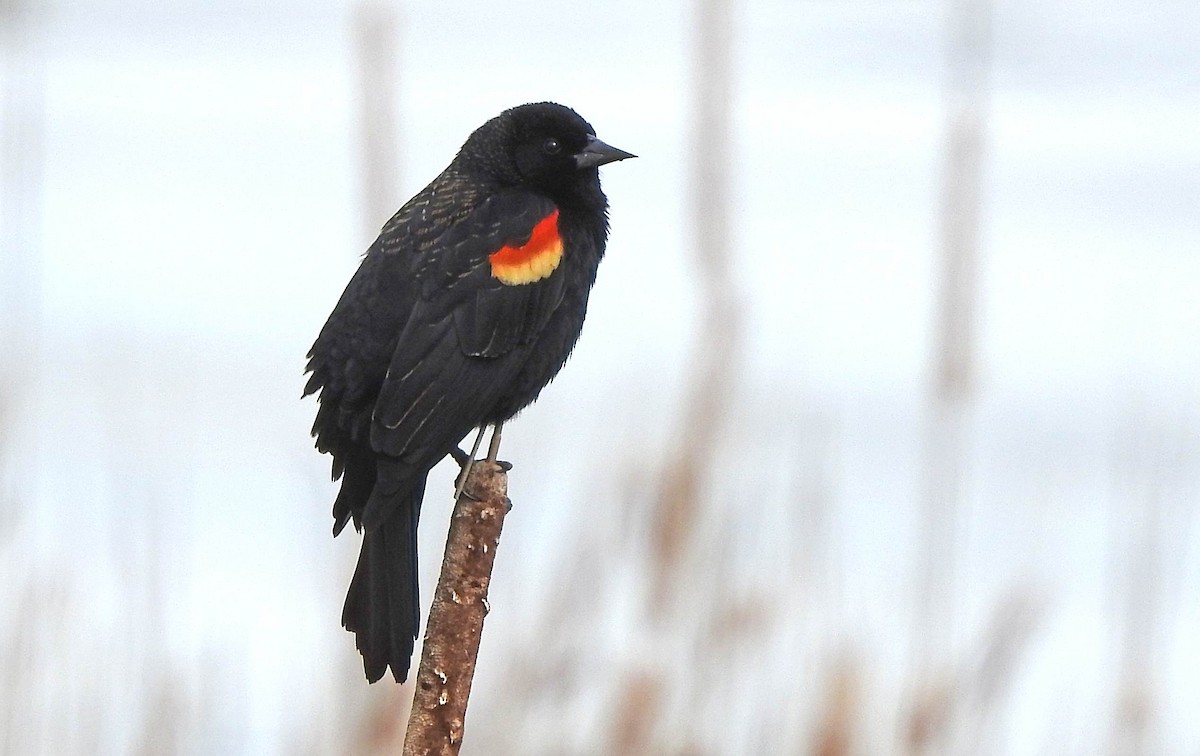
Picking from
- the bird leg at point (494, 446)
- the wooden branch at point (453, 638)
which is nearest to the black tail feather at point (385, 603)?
the bird leg at point (494, 446)

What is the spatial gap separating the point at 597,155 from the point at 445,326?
519mm

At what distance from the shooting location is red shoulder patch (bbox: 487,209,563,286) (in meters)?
2.28

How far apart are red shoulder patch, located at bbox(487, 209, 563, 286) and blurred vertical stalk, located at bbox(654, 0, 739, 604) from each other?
2.17 feet

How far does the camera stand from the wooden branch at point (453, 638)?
1.29 meters

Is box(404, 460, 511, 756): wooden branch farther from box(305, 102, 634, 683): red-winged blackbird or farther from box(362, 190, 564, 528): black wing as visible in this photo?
box(362, 190, 564, 528): black wing

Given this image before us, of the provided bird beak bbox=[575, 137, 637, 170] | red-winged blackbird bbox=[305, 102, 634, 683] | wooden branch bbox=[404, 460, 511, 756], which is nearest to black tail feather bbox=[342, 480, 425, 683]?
red-winged blackbird bbox=[305, 102, 634, 683]

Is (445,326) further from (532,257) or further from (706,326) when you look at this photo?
(706,326)

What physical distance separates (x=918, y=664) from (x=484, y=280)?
1.62m

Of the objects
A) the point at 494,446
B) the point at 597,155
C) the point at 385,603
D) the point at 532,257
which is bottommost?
the point at 385,603

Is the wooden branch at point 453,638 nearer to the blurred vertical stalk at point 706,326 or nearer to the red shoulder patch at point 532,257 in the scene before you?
the red shoulder patch at point 532,257

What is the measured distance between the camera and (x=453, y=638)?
1348mm

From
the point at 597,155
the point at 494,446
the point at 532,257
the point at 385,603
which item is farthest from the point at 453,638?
the point at 597,155

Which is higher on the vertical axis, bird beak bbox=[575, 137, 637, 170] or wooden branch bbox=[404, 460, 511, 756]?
bird beak bbox=[575, 137, 637, 170]

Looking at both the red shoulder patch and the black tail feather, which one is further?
the red shoulder patch
